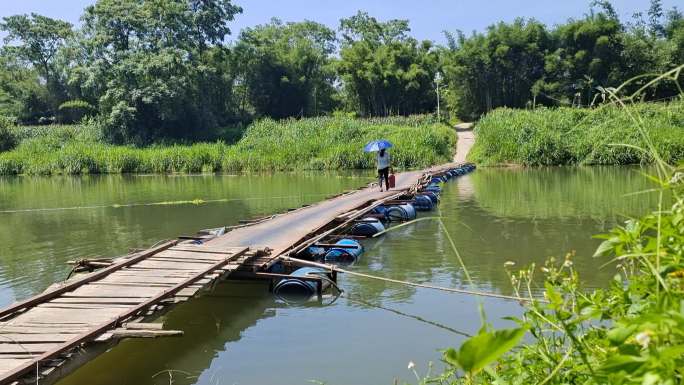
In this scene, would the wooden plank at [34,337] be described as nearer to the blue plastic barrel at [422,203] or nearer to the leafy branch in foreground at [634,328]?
the leafy branch in foreground at [634,328]

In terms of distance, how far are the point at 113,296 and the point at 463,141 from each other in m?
31.2

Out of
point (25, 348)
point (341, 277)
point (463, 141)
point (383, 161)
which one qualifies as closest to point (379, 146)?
point (383, 161)

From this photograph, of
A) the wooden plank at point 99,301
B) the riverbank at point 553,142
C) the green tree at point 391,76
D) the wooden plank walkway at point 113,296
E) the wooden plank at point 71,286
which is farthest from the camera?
the green tree at point 391,76

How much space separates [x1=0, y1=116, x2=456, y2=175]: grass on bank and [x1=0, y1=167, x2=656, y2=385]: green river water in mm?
8670

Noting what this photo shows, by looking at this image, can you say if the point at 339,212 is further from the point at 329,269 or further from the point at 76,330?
the point at 76,330

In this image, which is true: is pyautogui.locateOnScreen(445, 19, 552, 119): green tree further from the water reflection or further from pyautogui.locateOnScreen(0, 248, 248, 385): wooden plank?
pyautogui.locateOnScreen(0, 248, 248, 385): wooden plank

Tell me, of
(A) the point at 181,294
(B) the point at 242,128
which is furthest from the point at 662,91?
(A) the point at 181,294

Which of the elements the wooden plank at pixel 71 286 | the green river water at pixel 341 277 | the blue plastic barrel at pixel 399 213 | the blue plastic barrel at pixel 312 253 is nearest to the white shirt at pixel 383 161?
the green river water at pixel 341 277

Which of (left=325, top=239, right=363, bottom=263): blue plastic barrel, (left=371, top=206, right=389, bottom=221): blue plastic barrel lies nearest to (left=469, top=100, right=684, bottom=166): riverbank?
(left=371, top=206, right=389, bottom=221): blue plastic barrel

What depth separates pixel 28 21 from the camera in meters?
51.2

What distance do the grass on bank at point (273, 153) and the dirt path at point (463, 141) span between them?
0.60 metres

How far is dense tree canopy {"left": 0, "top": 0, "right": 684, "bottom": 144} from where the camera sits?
3825 cm

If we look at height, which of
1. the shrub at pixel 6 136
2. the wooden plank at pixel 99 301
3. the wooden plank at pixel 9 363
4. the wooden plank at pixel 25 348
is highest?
the shrub at pixel 6 136

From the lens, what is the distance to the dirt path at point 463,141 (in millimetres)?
30391
